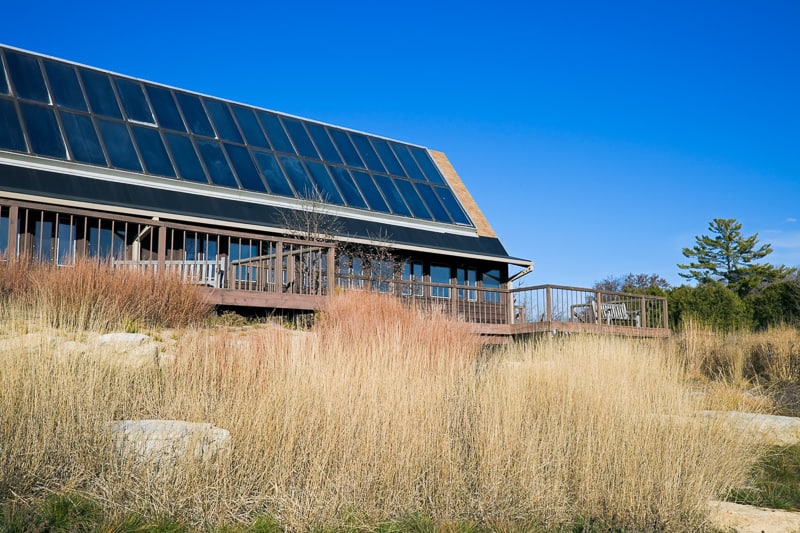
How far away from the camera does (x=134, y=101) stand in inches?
690

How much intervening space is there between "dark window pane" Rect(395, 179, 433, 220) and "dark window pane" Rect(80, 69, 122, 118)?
25.3 ft

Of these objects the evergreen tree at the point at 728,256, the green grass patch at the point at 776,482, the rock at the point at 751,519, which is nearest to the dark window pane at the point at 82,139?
the green grass patch at the point at 776,482

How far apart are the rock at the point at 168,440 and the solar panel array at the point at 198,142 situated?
10.2 metres

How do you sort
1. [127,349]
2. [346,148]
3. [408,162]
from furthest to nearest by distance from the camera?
[408,162] → [346,148] → [127,349]

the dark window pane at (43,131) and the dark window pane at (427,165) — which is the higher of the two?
the dark window pane at (427,165)

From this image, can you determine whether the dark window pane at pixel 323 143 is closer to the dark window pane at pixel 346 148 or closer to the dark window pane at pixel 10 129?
the dark window pane at pixel 346 148

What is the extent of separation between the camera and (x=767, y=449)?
903 cm

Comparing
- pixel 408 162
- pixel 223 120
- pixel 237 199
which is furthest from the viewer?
pixel 408 162

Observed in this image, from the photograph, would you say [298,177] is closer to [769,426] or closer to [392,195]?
[392,195]

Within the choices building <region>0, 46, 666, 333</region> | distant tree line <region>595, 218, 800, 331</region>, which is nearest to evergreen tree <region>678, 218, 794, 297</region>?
distant tree line <region>595, 218, 800, 331</region>

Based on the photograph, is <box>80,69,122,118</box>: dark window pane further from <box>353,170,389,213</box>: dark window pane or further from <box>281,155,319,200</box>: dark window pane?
<box>353,170,389,213</box>: dark window pane

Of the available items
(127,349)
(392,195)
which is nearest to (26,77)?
(392,195)

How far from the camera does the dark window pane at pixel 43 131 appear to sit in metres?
14.8

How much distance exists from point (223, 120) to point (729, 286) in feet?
112
